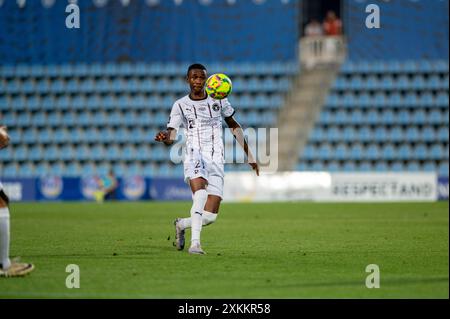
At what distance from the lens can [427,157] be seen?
4028cm

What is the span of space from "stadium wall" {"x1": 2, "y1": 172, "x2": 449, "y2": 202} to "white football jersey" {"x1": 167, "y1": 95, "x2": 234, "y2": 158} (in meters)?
23.0

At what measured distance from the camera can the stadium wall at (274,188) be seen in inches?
1329

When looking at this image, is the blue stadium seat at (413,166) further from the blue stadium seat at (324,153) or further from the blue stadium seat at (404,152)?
the blue stadium seat at (324,153)

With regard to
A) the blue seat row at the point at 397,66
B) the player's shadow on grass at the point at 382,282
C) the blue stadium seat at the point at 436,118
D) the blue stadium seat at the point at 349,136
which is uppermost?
the blue seat row at the point at 397,66

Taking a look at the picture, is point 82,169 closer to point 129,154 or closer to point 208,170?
point 129,154

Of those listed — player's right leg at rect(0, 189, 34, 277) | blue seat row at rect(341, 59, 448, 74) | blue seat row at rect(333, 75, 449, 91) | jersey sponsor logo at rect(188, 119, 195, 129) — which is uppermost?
blue seat row at rect(341, 59, 448, 74)

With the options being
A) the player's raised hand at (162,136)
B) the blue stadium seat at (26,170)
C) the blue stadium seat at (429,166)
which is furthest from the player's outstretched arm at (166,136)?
the blue stadium seat at (26,170)

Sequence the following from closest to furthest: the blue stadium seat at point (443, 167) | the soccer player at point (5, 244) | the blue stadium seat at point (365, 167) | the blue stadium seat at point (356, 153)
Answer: the soccer player at point (5, 244)
the blue stadium seat at point (443, 167)
the blue stadium seat at point (365, 167)
the blue stadium seat at point (356, 153)

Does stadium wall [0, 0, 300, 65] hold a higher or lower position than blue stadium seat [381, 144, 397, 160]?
higher

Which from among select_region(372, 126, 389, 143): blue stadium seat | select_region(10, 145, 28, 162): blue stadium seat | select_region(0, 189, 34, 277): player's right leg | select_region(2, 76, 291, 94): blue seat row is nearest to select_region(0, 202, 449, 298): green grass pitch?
select_region(0, 189, 34, 277): player's right leg

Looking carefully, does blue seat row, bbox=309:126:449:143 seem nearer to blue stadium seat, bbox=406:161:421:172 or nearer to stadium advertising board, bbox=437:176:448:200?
blue stadium seat, bbox=406:161:421:172

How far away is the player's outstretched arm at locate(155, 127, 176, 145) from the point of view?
10305mm

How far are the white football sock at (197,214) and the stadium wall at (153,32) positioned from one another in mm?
28403
